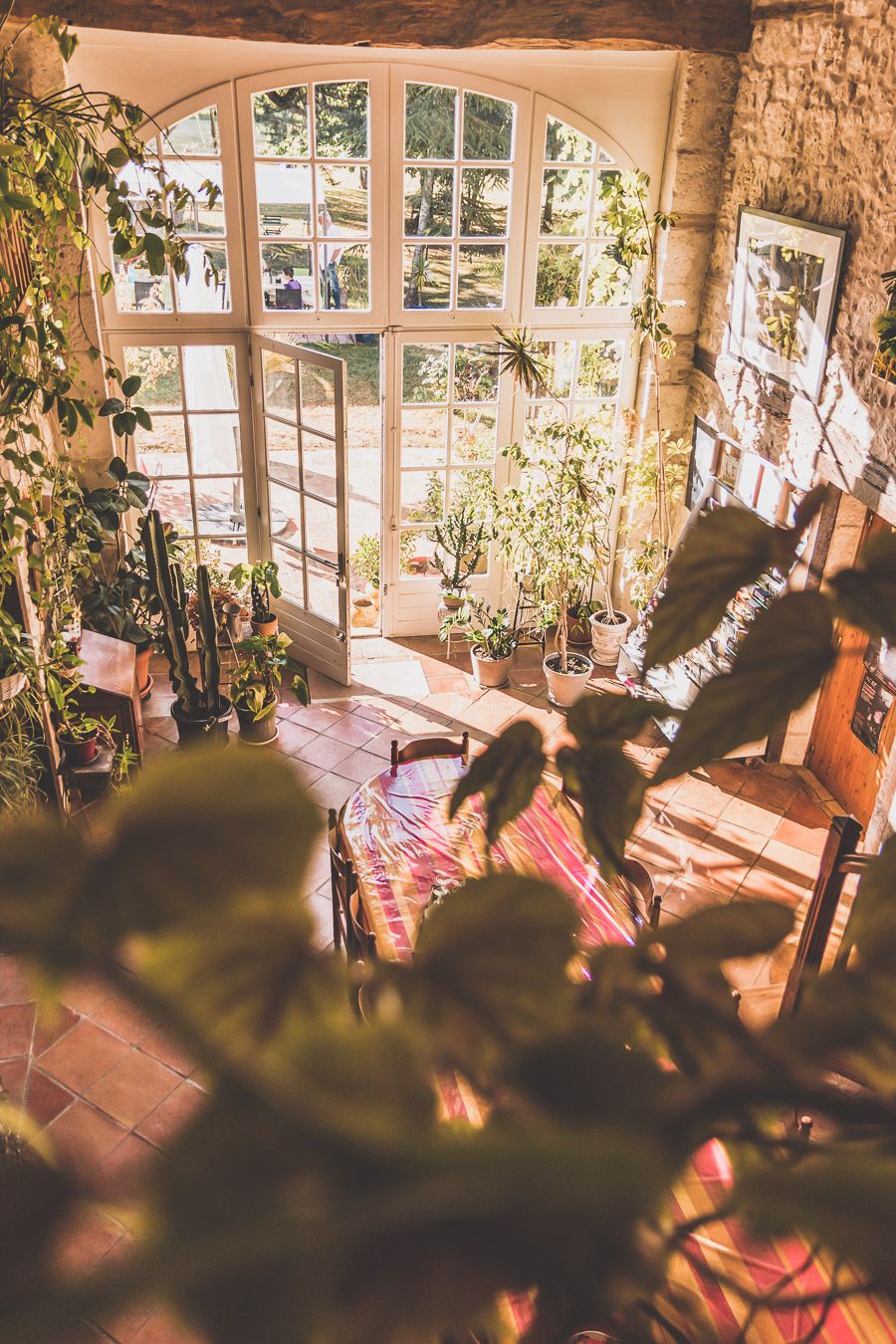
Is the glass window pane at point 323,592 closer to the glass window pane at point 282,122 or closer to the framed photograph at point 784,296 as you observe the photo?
the glass window pane at point 282,122

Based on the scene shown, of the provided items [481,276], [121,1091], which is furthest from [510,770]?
[481,276]

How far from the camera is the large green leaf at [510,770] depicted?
1.33 ft

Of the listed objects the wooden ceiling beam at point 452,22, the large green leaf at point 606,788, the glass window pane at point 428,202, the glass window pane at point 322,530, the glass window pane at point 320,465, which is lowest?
the glass window pane at point 322,530

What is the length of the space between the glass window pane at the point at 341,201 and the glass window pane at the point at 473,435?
119 cm

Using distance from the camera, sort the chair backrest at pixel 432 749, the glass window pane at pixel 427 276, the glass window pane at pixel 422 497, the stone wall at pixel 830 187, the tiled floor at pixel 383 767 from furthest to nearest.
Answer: the glass window pane at pixel 422 497 < the glass window pane at pixel 427 276 < the chair backrest at pixel 432 749 < the stone wall at pixel 830 187 < the tiled floor at pixel 383 767

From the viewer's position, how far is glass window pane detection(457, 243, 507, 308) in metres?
5.93

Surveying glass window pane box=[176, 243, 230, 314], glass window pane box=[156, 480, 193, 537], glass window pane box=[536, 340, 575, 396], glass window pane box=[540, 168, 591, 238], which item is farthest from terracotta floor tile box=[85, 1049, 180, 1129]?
glass window pane box=[540, 168, 591, 238]

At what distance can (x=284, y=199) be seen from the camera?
5574mm

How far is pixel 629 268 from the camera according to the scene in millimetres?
5836

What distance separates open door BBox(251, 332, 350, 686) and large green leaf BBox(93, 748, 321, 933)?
5.44 m

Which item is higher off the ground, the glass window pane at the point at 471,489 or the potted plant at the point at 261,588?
the glass window pane at the point at 471,489

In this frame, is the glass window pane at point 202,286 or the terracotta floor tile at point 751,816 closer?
the terracotta floor tile at point 751,816

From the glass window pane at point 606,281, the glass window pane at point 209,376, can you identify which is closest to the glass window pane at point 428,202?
the glass window pane at point 606,281

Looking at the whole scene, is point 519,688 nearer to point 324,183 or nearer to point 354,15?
point 324,183
